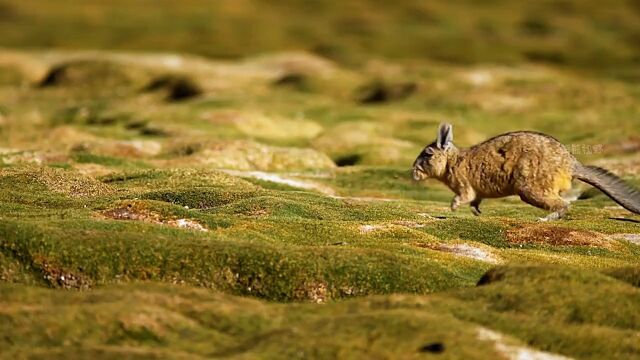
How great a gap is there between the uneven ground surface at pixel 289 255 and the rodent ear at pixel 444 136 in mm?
4431

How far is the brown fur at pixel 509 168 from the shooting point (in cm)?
4256

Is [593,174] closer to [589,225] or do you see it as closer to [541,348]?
[589,225]

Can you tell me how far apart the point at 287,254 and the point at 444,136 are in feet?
41.6

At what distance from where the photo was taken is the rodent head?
44.2m

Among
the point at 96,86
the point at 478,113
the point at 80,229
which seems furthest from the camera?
the point at 96,86

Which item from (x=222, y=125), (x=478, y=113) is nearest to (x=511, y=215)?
(x=222, y=125)

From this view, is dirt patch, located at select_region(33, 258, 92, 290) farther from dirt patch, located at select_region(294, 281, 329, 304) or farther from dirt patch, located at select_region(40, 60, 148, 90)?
dirt patch, located at select_region(40, 60, 148, 90)

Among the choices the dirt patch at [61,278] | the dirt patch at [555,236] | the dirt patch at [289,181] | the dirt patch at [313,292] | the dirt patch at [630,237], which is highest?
the dirt patch at [630,237]

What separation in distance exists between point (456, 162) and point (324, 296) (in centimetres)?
1358

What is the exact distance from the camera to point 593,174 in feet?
139

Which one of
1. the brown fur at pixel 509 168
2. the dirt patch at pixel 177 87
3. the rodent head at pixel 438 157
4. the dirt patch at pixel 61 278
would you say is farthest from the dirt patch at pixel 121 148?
the dirt patch at pixel 177 87

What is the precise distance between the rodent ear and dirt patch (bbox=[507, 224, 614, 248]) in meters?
5.71

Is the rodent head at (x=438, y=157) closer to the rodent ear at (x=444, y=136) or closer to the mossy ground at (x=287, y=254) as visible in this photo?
the rodent ear at (x=444, y=136)

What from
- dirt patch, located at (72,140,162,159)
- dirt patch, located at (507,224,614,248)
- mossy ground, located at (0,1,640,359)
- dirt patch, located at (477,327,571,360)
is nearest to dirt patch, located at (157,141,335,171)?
mossy ground, located at (0,1,640,359)
